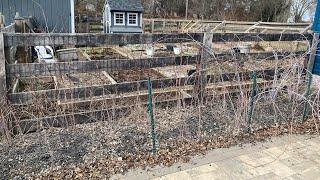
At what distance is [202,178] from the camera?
2.97 metres

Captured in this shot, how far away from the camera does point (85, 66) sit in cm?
393

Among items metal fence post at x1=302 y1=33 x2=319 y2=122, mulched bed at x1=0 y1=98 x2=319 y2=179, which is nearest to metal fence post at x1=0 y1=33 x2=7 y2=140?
mulched bed at x1=0 y1=98 x2=319 y2=179

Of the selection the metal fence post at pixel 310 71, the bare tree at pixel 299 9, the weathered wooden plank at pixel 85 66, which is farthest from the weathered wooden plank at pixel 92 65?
the bare tree at pixel 299 9

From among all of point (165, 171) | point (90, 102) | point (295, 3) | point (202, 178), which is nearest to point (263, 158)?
point (202, 178)

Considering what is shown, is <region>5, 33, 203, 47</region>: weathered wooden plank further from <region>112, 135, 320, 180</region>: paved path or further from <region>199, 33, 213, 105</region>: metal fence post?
<region>112, 135, 320, 180</region>: paved path

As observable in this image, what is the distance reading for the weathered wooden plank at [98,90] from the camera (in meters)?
3.72

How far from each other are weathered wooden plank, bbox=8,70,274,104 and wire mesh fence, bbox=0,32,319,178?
0.04 feet

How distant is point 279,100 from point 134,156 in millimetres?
3085

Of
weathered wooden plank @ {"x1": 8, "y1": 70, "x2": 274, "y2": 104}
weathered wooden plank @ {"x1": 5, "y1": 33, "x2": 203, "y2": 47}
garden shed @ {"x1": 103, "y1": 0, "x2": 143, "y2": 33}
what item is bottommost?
weathered wooden plank @ {"x1": 8, "y1": 70, "x2": 274, "y2": 104}

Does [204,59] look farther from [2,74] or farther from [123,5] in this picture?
[123,5]

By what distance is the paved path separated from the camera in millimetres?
3029

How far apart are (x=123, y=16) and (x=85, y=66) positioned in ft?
41.3

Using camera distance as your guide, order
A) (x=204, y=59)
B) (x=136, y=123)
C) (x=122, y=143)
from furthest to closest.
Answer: (x=204, y=59), (x=136, y=123), (x=122, y=143)

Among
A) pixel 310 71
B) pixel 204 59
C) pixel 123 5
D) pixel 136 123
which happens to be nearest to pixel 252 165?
pixel 136 123
